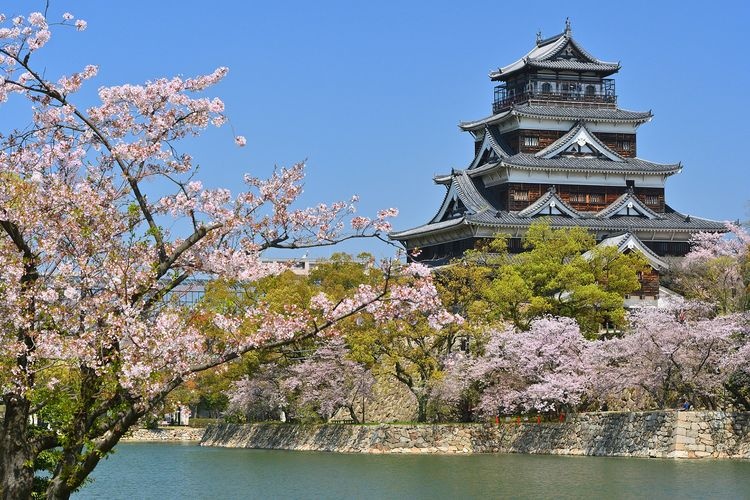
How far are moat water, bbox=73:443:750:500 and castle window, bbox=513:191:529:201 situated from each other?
1687cm

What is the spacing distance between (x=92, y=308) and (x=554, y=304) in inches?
1111

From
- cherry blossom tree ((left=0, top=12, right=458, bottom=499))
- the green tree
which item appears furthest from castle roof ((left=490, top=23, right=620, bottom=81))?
cherry blossom tree ((left=0, top=12, right=458, bottom=499))

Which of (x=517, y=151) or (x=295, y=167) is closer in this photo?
(x=295, y=167)

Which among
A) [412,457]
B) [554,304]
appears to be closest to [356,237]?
[412,457]

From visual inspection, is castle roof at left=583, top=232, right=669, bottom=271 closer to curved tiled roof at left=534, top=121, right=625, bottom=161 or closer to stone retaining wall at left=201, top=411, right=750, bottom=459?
curved tiled roof at left=534, top=121, right=625, bottom=161

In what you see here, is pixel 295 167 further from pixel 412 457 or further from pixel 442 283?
pixel 442 283

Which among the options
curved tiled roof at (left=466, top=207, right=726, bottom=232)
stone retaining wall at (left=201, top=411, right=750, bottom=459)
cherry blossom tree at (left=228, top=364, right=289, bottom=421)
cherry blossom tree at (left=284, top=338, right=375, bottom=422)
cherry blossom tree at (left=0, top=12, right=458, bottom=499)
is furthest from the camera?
curved tiled roof at (left=466, top=207, right=726, bottom=232)

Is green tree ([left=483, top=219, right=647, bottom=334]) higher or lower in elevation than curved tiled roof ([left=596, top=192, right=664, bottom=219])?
lower

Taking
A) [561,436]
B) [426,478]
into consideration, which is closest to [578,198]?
[561,436]

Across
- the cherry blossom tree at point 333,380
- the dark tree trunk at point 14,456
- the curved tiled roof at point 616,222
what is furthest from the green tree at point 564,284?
the dark tree trunk at point 14,456

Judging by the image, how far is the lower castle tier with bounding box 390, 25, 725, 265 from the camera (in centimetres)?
4856

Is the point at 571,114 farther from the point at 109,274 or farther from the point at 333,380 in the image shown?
the point at 109,274

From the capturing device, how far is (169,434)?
2275 inches

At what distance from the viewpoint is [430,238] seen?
51.0m
